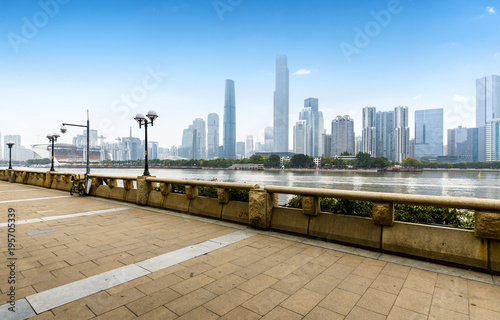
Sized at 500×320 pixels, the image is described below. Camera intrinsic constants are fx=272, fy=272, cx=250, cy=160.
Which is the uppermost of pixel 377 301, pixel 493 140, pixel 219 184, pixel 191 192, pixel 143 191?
pixel 493 140

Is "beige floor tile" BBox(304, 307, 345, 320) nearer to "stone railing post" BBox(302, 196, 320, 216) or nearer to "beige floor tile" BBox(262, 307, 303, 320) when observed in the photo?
"beige floor tile" BBox(262, 307, 303, 320)

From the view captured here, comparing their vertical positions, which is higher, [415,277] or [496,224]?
[496,224]

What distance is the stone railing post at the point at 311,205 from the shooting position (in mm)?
5941

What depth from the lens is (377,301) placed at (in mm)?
3371

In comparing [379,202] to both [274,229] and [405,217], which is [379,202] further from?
[274,229]

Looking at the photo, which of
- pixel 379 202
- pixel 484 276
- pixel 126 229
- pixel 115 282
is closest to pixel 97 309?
pixel 115 282

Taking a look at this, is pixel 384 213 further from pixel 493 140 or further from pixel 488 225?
pixel 493 140

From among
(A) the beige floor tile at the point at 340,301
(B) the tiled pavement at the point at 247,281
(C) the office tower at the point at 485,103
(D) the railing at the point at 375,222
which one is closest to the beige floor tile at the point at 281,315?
(B) the tiled pavement at the point at 247,281

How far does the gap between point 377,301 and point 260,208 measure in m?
3.56

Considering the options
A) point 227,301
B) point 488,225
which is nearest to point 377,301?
point 227,301

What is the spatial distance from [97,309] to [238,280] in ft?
5.84

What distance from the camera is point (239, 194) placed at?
8852 millimetres

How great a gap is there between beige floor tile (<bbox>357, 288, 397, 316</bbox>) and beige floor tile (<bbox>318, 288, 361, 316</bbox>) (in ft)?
0.31

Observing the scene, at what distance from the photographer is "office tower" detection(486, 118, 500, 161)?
527ft
